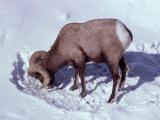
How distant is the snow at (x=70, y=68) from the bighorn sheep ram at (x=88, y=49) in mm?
405

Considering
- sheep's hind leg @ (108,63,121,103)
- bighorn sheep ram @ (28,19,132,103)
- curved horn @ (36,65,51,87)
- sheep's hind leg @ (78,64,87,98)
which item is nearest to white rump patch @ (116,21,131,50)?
bighorn sheep ram @ (28,19,132,103)

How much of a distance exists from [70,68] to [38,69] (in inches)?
56.7

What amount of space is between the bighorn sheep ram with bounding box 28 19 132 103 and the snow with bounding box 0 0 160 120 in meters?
0.40

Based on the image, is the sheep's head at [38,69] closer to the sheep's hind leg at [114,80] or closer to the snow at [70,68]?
the snow at [70,68]

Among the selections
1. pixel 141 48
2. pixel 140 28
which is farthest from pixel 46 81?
pixel 140 28

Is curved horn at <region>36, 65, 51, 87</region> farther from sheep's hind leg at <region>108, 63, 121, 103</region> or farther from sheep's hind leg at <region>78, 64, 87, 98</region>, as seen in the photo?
sheep's hind leg at <region>108, 63, 121, 103</region>

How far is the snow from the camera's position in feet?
40.9

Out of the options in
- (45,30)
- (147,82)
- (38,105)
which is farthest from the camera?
(45,30)

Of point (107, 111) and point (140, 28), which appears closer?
point (107, 111)

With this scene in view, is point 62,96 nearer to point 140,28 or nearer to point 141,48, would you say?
point 141,48

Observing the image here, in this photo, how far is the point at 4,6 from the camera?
1659 cm

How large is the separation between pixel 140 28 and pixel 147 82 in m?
4.12

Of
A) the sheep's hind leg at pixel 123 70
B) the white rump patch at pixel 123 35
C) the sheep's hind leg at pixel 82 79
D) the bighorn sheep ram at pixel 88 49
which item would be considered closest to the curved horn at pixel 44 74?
the bighorn sheep ram at pixel 88 49

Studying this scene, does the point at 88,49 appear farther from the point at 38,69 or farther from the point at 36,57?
the point at 36,57
